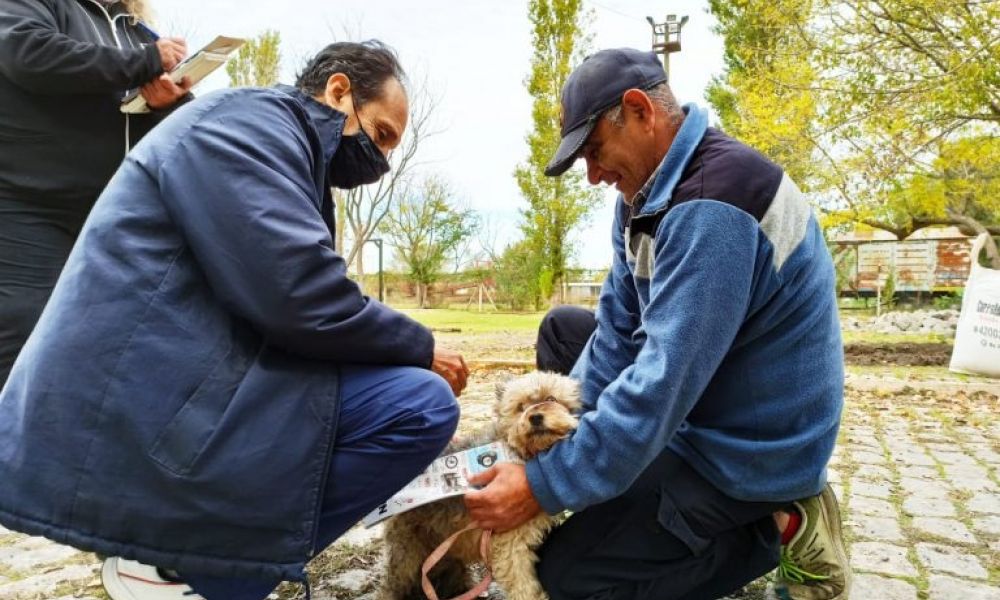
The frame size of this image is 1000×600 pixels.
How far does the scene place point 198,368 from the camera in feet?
6.14

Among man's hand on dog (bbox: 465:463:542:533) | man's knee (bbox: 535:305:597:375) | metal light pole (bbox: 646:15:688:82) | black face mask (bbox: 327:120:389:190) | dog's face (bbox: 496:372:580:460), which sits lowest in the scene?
man's hand on dog (bbox: 465:463:542:533)

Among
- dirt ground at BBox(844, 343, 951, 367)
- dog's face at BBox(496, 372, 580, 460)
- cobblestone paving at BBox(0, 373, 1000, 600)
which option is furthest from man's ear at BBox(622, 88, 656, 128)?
dirt ground at BBox(844, 343, 951, 367)

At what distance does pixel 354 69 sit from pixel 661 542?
1.97 meters

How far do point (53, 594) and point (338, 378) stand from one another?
5.65 feet

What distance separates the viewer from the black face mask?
8.52ft

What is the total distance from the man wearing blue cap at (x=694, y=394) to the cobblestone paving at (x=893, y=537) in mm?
550

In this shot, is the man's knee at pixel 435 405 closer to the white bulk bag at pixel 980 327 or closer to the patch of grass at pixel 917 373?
the patch of grass at pixel 917 373

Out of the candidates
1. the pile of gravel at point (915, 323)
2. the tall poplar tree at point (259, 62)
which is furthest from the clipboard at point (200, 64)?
the tall poplar tree at point (259, 62)

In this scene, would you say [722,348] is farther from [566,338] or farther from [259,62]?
[259,62]

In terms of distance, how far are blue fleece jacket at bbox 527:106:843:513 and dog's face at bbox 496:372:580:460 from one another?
0.41 ft

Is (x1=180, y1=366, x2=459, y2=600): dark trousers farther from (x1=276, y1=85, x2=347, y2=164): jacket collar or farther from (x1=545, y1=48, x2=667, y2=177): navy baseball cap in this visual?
(x1=545, y1=48, x2=667, y2=177): navy baseball cap

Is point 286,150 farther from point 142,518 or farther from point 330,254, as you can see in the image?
point 142,518

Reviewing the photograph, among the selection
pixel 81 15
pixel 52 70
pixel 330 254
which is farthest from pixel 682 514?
pixel 81 15

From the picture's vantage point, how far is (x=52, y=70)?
3.03 metres
